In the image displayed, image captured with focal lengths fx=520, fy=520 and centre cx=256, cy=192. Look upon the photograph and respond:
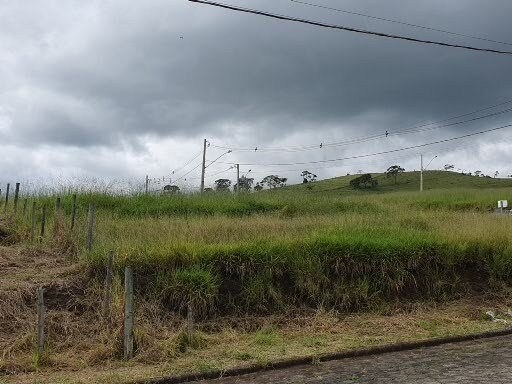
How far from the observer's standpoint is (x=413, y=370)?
6.99m

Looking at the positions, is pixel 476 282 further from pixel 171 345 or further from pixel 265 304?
pixel 171 345

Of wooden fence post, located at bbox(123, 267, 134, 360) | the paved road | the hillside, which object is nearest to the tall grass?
wooden fence post, located at bbox(123, 267, 134, 360)

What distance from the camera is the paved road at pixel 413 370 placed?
21.5 ft

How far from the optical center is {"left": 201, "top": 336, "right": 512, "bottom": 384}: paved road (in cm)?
655

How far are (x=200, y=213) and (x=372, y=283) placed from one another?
922cm

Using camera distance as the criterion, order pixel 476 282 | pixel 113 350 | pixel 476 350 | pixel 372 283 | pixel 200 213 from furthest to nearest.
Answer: pixel 200 213
pixel 476 282
pixel 372 283
pixel 476 350
pixel 113 350

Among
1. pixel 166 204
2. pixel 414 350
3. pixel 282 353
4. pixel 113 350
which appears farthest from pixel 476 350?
pixel 166 204

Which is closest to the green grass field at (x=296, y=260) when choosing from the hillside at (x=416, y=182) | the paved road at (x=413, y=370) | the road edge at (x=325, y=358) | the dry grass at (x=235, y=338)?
the dry grass at (x=235, y=338)

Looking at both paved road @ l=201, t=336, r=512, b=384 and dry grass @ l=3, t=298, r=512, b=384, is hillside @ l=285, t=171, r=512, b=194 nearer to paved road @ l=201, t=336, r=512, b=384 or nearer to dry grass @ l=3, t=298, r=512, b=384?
dry grass @ l=3, t=298, r=512, b=384

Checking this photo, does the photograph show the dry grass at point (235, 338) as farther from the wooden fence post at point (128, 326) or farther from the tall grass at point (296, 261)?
the tall grass at point (296, 261)

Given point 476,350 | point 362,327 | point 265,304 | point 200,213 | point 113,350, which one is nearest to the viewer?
point 113,350

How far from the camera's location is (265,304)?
10.1 metres

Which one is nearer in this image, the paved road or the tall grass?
the paved road

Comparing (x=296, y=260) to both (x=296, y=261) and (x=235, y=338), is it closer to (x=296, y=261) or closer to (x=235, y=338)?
(x=296, y=261)
